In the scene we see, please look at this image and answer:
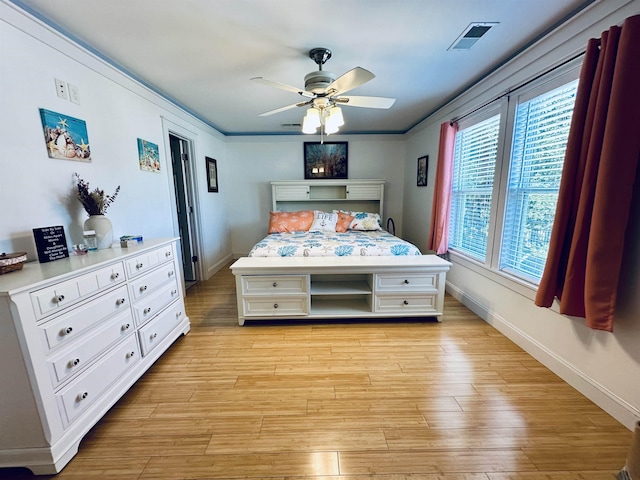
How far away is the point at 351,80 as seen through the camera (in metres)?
1.78

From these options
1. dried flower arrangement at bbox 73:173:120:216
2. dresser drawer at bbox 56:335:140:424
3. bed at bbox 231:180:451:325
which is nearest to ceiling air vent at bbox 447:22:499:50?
bed at bbox 231:180:451:325

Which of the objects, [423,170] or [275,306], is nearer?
[275,306]

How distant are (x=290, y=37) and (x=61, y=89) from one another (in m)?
1.56

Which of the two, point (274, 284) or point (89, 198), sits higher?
point (89, 198)

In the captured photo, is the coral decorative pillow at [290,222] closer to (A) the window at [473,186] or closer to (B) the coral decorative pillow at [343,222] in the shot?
(B) the coral decorative pillow at [343,222]

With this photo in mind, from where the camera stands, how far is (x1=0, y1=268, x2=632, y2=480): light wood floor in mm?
1221

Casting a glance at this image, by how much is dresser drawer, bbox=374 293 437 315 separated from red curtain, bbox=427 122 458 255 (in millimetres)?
927

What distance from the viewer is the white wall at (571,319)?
4.54ft

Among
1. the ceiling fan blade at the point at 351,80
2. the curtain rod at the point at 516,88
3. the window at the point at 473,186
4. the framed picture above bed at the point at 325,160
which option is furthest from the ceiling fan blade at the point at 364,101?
the framed picture above bed at the point at 325,160

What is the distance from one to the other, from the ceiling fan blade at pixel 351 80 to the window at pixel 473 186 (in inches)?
58.8

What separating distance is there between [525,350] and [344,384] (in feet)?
4.90

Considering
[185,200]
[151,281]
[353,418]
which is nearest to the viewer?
[353,418]

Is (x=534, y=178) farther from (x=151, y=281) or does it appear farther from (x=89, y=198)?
(x=89, y=198)

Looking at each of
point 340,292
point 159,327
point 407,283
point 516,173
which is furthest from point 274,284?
point 516,173
